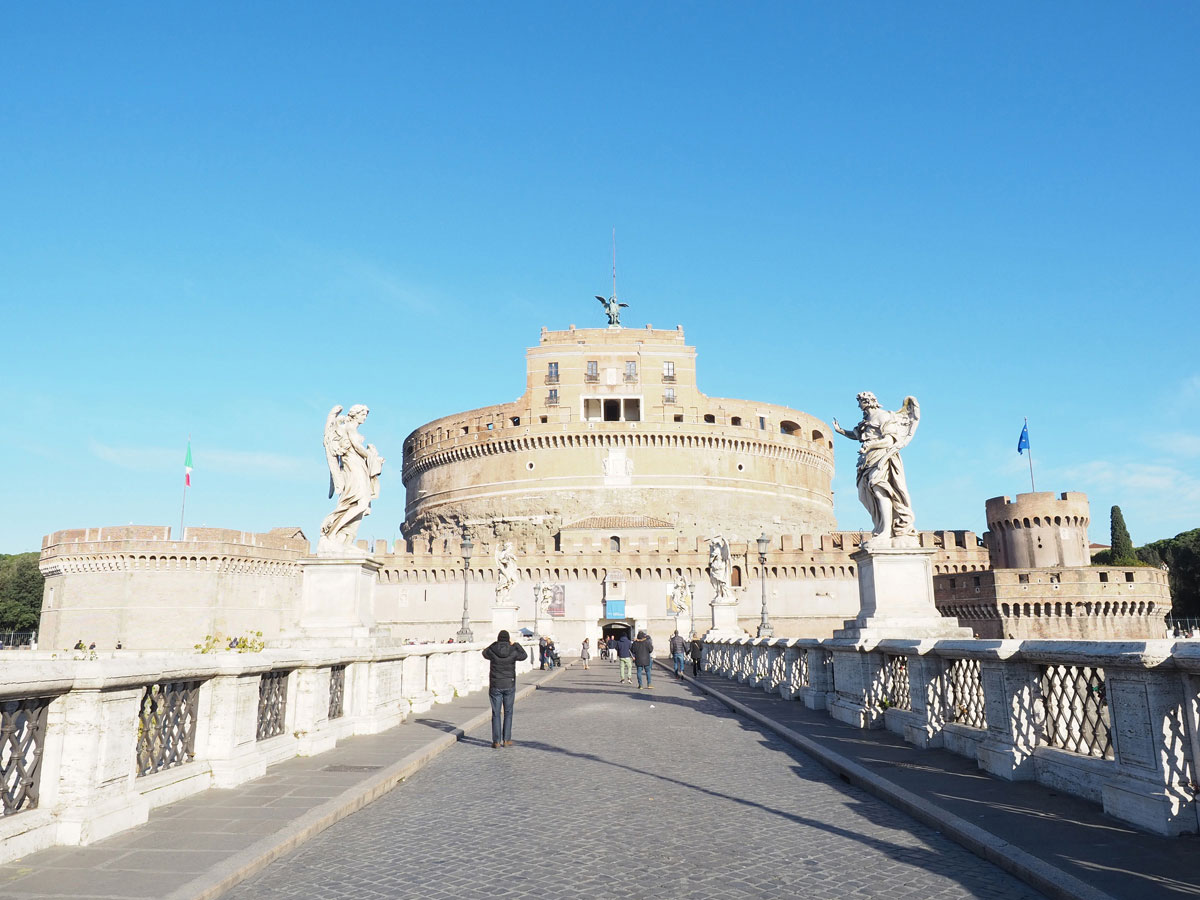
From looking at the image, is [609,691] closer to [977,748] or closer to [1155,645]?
[977,748]

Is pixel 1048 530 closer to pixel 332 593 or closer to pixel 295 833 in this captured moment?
pixel 332 593

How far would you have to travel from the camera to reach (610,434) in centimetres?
6862

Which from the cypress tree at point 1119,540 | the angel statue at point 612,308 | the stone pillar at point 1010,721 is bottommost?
the stone pillar at point 1010,721

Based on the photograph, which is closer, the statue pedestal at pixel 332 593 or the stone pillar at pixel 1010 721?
the stone pillar at pixel 1010 721

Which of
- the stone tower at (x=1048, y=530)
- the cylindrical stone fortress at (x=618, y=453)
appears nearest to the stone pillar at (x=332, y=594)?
the cylindrical stone fortress at (x=618, y=453)

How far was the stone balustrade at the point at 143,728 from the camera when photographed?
482 cm

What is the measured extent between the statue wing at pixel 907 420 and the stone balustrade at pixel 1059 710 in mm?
2510

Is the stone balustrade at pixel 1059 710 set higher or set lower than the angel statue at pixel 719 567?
lower

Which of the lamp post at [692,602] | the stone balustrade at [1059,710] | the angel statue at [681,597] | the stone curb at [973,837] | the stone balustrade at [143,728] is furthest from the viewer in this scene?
the angel statue at [681,597]

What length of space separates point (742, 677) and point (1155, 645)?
59.1ft

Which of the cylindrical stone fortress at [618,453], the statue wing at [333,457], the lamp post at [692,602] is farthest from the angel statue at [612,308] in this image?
the statue wing at [333,457]

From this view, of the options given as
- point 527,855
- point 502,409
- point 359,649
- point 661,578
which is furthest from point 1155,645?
point 502,409

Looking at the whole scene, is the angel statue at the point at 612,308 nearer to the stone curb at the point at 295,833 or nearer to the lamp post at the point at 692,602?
the lamp post at the point at 692,602

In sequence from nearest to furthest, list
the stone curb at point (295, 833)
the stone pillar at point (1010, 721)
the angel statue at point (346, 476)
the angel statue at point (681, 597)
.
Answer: the stone curb at point (295, 833) → the stone pillar at point (1010, 721) → the angel statue at point (346, 476) → the angel statue at point (681, 597)
